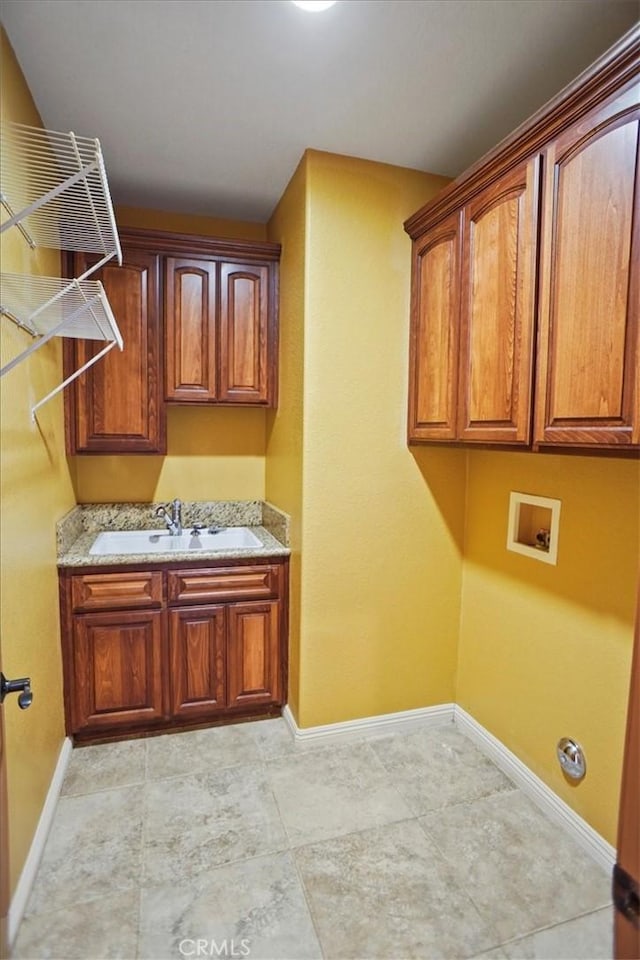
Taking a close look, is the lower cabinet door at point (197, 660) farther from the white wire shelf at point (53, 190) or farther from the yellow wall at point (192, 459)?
the white wire shelf at point (53, 190)

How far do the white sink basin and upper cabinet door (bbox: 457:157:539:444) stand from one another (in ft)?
4.26

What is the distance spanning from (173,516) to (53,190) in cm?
188

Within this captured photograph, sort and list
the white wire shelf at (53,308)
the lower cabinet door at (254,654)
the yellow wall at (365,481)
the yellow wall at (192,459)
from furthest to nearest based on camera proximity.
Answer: the yellow wall at (192,459) < the lower cabinet door at (254,654) < the yellow wall at (365,481) < the white wire shelf at (53,308)

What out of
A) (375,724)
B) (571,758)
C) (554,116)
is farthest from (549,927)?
(554,116)

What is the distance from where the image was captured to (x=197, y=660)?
2.29m

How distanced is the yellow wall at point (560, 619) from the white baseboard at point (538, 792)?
31mm

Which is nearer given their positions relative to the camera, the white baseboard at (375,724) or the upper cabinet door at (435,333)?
the upper cabinet door at (435,333)

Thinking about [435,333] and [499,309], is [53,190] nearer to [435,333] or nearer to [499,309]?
[499,309]

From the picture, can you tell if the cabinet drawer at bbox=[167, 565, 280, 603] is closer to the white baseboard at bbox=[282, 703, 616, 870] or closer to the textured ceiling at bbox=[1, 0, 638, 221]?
the white baseboard at bbox=[282, 703, 616, 870]

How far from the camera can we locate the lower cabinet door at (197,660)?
88.7 inches

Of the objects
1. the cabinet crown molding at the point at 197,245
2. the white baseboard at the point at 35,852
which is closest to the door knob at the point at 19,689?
the white baseboard at the point at 35,852

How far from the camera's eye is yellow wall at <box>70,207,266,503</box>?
8.61ft

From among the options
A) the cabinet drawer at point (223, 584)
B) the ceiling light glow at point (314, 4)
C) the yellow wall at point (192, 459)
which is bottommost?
the cabinet drawer at point (223, 584)

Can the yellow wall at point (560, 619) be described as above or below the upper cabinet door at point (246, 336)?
below
